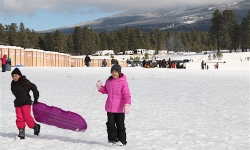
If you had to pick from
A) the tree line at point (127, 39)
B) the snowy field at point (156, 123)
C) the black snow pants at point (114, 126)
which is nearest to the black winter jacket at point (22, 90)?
the snowy field at point (156, 123)

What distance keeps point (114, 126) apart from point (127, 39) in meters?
121

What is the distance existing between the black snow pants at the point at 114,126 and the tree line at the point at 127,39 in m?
81.6

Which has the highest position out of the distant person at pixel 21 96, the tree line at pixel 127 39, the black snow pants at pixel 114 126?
the tree line at pixel 127 39

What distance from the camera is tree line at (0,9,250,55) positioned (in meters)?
92.4

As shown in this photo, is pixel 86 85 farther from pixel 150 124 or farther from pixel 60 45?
pixel 60 45

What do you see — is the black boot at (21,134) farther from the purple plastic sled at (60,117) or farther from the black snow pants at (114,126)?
the black snow pants at (114,126)

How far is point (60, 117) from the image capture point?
21.4 ft

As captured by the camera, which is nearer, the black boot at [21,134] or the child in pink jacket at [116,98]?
the child in pink jacket at [116,98]

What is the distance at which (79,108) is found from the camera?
1076 cm

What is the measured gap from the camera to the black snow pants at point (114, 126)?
611 cm

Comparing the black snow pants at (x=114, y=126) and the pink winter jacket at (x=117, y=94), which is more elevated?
the pink winter jacket at (x=117, y=94)

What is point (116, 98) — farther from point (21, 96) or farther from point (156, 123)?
point (156, 123)

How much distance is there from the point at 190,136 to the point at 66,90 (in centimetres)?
881

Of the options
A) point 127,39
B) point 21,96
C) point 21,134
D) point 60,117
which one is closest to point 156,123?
point 60,117
